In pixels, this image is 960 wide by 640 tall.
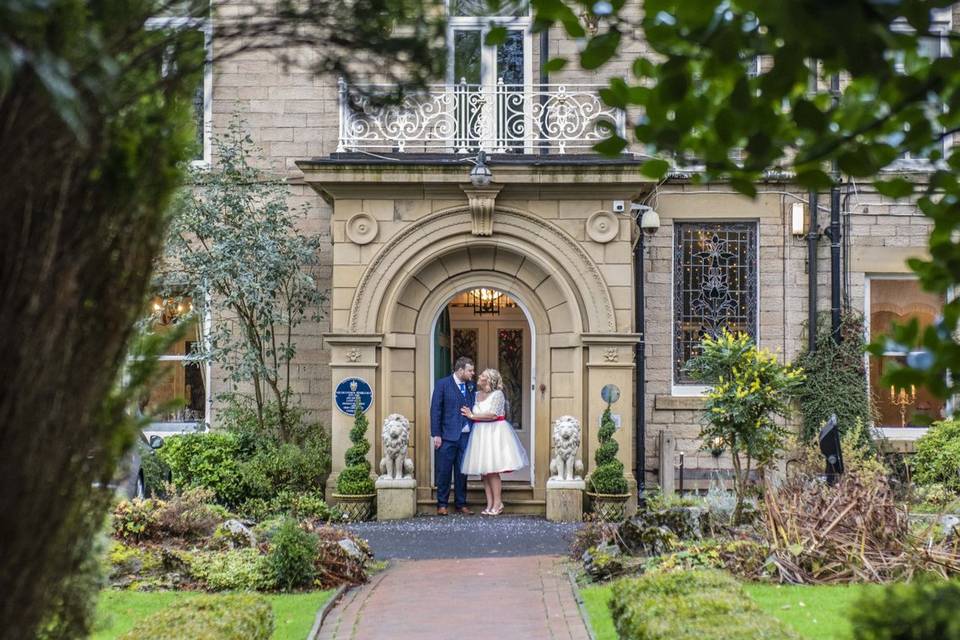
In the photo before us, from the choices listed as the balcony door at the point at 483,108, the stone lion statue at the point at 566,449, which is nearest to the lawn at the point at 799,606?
the stone lion statue at the point at 566,449

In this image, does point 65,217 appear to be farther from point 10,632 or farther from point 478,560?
point 478,560

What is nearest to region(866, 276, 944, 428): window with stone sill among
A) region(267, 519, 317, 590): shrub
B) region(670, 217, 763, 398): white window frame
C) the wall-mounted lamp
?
the wall-mounted lamp

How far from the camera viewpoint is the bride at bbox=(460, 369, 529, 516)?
632 inches

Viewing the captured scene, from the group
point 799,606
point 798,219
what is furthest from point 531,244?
point 799,606

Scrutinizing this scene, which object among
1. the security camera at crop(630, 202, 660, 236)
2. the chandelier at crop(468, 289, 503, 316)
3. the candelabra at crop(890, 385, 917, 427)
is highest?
the security camera at crop(630, 202, 660, 236)

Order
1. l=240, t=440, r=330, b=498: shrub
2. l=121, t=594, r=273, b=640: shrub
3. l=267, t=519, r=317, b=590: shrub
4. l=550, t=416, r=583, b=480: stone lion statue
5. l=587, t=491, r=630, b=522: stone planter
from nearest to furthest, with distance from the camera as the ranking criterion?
l=121, t=594, r=273, b=640: shrub < l=267, t=519, r=317, b=590: shrub < l=587, t=491, r=630, b=522: stone planter < l=550, t=416, r=583, b=480: stone lion statue < l=240, t=440, r=330, b=498: shrub

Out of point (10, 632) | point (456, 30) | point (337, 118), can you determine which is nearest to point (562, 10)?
point (10, 632)

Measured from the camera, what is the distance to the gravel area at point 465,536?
1319 centimetres

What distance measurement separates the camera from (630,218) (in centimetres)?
1645

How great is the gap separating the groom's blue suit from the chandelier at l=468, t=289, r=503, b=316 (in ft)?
14.7

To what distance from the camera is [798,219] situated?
58.3 ft

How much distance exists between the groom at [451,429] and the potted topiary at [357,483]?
932 mm

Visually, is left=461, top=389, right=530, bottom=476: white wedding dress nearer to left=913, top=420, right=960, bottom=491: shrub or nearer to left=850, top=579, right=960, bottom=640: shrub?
left=913, top=420, right=960, bottom=491: shrub

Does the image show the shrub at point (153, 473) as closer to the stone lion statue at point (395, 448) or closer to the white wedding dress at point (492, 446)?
the stone lion statue at point (395, 448)
